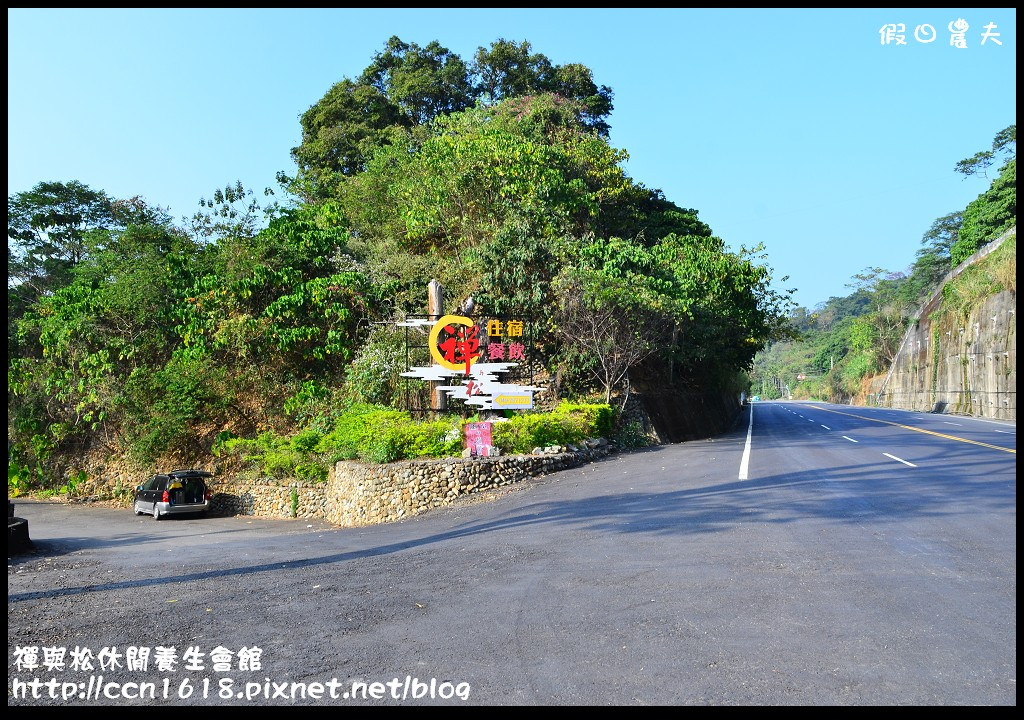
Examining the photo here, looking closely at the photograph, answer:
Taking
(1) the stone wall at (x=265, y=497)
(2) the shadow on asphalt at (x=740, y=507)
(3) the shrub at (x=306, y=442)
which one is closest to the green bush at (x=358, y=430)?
(3) the shrub at (x=306, y=442)

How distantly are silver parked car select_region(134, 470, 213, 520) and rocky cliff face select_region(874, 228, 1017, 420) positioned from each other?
33167 millimetres

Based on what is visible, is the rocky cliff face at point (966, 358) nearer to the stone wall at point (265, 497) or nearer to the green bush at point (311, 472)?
the green bush at point (311, 472)

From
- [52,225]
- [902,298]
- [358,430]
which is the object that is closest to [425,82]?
[52,225]

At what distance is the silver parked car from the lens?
21.1 meters

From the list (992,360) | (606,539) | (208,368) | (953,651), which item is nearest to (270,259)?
(208,368)

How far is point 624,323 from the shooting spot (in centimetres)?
2325

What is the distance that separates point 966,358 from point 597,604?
4336 cm

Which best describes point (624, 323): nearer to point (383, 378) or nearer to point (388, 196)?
point (383, 378)

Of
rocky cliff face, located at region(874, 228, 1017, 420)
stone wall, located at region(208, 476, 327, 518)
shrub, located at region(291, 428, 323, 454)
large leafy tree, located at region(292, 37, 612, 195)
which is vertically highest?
large leafy tree, located at region(292, 37, 612, 195)

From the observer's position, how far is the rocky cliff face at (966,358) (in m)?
35.3

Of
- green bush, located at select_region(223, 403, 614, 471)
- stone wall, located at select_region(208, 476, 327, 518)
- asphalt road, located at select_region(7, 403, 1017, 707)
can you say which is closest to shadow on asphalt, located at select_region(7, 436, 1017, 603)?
asphalt road, located at select_region(7, 403, 1017, 707)

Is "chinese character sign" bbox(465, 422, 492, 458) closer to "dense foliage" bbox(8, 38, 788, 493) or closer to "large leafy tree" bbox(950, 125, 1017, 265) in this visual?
"dense foliage" bbox(8, 38, 788, 493)

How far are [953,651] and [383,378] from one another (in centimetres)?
1884

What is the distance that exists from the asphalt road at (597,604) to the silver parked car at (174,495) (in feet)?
29.2
